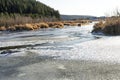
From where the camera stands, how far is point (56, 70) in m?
11.5

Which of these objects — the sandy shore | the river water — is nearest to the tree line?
the river water

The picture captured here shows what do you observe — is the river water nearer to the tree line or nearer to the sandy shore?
the sandy shore

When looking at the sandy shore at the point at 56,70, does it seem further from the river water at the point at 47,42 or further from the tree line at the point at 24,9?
the tree line at the point at 24,9

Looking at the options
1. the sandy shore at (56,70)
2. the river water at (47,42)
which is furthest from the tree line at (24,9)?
the sandy shore at (56,70)

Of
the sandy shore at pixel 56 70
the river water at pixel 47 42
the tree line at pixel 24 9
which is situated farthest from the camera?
the tree line at pixel 24 9

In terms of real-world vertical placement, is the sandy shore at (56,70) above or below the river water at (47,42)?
above

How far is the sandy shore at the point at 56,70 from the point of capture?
1022cm

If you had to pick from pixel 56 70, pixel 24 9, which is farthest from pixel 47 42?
pixel 24 9

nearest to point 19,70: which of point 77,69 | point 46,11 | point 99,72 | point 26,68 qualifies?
point 26,68

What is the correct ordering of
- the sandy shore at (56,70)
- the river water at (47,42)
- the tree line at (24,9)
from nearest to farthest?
the sandy shore at (56,70) < the river water at (47,42) < the tree line at (24,9)

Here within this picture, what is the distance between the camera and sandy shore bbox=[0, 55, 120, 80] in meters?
10.2

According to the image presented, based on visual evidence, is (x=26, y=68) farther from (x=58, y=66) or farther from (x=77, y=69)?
(x=77, y=69)

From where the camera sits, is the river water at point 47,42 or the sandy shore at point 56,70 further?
the river water at point 47,42

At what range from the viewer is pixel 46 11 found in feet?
442
